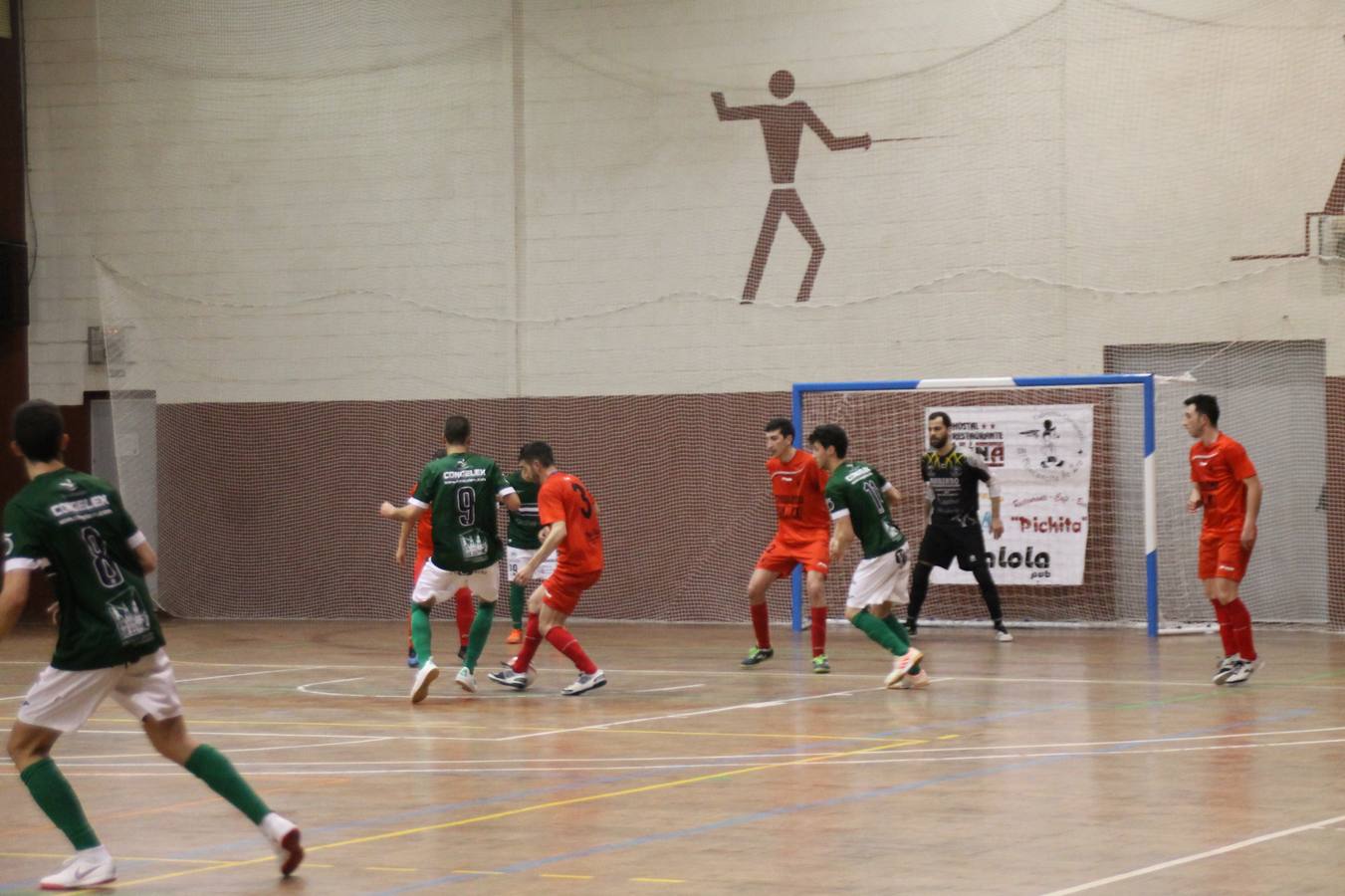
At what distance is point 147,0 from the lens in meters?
25.3

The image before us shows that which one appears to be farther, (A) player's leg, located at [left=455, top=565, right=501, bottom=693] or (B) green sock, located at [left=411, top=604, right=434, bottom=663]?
(A) player's leg, located at [left=455, top=565, right=501, bottom=693]

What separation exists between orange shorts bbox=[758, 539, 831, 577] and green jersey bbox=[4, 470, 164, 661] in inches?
359

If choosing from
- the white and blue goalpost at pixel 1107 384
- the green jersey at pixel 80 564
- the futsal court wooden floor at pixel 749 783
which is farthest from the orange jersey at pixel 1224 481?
the green jersey at pixel 80 564

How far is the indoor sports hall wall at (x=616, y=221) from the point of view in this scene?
2044 cm

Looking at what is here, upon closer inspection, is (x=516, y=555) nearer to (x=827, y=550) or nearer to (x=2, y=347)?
(x=827, y=550)

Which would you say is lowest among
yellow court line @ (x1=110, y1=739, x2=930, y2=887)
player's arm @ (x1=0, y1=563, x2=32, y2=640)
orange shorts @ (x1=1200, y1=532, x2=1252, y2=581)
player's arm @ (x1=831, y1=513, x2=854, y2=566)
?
yellow court line @ (x1=110, y1=739, x2=930, y2=887)

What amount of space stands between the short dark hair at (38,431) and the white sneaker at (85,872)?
1577 mm

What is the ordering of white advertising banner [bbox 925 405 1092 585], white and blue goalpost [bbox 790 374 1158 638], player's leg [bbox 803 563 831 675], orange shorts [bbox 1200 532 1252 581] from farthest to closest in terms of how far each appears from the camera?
1. white advertising banner [bbox 925 405 1092 585]
2. white and blue goalpost [bbox 790 374 1158 638]
3. player's leg [bbox 803 563 831 675]
4. orange shorts [bbox 1200 532 1252 581]

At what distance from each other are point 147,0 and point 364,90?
11.5 feet

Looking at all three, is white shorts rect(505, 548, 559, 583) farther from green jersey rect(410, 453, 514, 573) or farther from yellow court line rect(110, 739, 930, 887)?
yellow court line rect(110, 739, 930, 887)

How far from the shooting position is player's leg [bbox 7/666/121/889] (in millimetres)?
7430

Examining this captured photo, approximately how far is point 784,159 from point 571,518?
29.4 ft

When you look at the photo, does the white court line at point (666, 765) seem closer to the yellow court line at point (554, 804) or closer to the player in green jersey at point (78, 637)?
the yellow court line at point (554, 804)

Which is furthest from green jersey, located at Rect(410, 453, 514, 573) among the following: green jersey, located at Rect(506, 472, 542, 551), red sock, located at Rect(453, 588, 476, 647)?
green jersey, located at Rect(506, 472, 542, 551)
